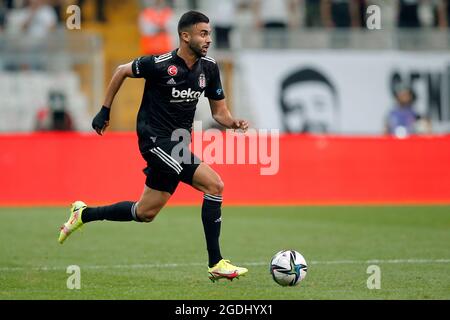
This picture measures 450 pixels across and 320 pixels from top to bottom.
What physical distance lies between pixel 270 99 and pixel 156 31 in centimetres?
312

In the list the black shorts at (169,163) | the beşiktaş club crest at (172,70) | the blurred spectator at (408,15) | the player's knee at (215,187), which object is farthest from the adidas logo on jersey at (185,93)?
the blurred spectator at (408,15)

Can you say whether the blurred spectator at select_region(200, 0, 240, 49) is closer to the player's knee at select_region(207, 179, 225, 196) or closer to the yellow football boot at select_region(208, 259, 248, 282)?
the player's knee at select_region(207, 179, 225, 196)

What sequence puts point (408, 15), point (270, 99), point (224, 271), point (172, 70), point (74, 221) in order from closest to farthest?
1. point (224, 271)
2. point (172, 70)
3. point (74, 221)
4. point (270, 99)
5. point (408, 15)

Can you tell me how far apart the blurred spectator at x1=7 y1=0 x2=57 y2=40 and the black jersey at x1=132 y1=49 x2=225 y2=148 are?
44.8 feet

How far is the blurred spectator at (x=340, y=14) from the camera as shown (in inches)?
995

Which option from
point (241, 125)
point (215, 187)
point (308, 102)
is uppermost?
point (241, 125)

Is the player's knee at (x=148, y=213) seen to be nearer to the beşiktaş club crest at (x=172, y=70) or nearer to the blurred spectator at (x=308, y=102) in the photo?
the beşiktaş club crest at (x=172, y=70)

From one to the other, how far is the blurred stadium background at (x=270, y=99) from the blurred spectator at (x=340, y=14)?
0.04m

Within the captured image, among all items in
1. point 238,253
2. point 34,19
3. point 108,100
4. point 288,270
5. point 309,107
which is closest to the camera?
point 288,270

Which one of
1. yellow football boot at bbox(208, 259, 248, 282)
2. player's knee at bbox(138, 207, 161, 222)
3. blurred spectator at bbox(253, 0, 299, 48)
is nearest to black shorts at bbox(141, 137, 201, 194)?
player's knee at bbox(138, 207, 161, 222)

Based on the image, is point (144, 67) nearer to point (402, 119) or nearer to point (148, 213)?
point (148, 213)

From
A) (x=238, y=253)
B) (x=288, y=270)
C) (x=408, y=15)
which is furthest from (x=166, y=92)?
(x=408, y=15)

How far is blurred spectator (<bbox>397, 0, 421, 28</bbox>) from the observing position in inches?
1003

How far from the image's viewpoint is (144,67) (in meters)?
9.84
